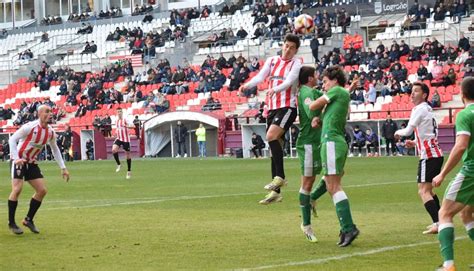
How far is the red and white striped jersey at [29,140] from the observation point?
1653 cm

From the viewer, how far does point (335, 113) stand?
526 inches

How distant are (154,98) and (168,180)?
1104 inches

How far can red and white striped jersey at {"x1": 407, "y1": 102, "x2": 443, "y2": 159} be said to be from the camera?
1509 centimetres

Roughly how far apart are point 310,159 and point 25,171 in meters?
4.97

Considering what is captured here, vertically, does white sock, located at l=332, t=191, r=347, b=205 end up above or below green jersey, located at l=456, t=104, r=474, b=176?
below

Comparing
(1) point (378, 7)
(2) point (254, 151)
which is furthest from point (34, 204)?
(1) point (378, 7)

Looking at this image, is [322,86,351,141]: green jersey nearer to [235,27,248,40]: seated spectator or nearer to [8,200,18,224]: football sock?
[8,200,18,224]: football sock

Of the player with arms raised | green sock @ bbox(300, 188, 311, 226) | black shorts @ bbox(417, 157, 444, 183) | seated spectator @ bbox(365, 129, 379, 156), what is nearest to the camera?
green sock @ bbox(300, 188, 311, 226)

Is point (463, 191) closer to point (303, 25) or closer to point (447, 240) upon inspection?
point (447, 240)

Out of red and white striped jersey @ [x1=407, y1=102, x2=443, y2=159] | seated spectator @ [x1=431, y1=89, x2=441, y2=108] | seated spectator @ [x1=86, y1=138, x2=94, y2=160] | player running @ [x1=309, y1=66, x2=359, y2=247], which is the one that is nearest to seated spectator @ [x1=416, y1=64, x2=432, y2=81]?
seated spectator @ [x1=431, y1=89, x2=441, y2=108]

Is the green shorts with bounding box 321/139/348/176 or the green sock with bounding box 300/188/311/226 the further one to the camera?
the green sock with bounding box 300/188/311/226

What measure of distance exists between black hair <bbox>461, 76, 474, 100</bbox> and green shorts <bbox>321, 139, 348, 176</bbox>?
2.81 meters

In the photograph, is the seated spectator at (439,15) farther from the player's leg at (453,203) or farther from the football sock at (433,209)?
the player's leg at (453,203)

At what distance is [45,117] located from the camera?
16.6 m
